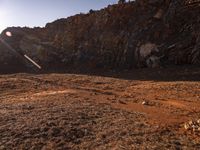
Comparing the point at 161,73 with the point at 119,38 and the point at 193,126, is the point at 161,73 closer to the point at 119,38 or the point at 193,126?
the point at 119,38

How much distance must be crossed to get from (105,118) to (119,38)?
62.0ft

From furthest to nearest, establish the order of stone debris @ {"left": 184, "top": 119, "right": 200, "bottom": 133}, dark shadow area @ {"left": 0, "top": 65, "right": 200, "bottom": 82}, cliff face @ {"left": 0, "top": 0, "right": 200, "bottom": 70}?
cliff face @ {"left": 0, "top": 0, "right": 200, "bottom": 70}, dark shadow area @ {"left": 0, "top": 65, "right": 200, "bottom": 82}, stone debris @ {"left": 184, "top": 119, "right": 200, "bottom": 133}

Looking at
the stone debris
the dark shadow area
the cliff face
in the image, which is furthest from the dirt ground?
the cliff face

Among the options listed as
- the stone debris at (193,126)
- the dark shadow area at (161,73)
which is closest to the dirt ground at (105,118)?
the stone debris at (193,126)

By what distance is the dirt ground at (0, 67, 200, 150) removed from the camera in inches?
353

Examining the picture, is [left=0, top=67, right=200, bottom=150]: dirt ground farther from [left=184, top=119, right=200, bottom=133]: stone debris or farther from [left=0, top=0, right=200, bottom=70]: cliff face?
[left=0, top=0, right=200, bottom=70]: cliff face

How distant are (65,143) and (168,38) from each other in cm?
1828

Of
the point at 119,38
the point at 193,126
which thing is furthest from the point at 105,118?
the point at 119,38

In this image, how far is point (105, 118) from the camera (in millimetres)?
10906

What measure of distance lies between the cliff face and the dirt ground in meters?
7.48

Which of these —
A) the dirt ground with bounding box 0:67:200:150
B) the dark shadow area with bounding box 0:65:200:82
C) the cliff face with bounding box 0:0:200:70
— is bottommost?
the dirt ground with bounding box 0:67:200:150

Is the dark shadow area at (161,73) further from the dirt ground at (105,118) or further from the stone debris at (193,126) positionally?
the stone debris at (193,126)

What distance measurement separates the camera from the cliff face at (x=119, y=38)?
82.4 ft

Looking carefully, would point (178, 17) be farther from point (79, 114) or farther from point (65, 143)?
→ point (65, 143)
